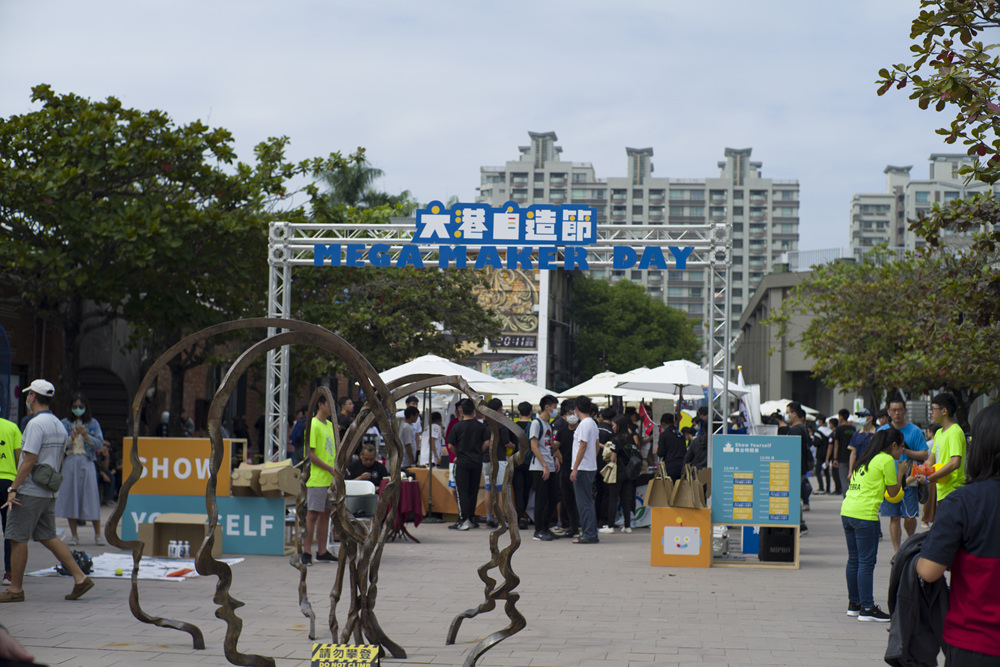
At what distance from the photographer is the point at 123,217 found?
16406 mm

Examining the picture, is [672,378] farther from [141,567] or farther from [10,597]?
[10,597]

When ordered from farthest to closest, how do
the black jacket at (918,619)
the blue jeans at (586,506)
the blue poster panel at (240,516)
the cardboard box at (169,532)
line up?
the blue jeans at (586,506) < the blue poster panel at (240,516) < the cardboard box at (169,532) < the black jacket at (918,619)

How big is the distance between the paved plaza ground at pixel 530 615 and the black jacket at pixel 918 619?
9.61 feet

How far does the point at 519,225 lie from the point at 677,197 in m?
128

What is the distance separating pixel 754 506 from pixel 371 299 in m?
20.4

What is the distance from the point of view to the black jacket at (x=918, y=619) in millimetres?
3861

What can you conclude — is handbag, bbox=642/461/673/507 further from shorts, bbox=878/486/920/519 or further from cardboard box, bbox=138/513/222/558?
cardboard box, bbox=138/513/222/558

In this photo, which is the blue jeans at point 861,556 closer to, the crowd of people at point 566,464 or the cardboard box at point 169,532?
the crowd of people at point 566,464

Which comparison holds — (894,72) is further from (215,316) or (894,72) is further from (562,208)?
(215,316)

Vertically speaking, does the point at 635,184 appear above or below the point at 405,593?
above

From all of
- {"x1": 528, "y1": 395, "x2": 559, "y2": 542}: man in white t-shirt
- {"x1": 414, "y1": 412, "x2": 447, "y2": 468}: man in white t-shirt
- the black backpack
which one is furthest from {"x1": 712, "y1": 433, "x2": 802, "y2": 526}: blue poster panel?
{"x1": 414, "y1": 412, "x2": 447, "y2": 468}: man in white t-shirt

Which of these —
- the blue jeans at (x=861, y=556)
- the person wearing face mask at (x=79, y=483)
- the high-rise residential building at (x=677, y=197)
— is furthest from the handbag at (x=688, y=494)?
the high-rise residential building at (x=677, y=197)

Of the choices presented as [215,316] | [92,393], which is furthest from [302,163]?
[92,393]

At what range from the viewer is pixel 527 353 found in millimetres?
56812
